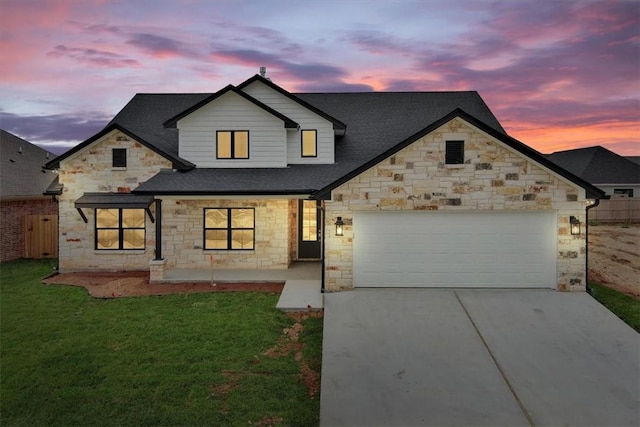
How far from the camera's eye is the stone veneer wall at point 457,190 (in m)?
10.3

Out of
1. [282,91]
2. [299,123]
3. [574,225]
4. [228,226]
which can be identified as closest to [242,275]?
[228,226]

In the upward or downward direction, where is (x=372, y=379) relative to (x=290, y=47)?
downward

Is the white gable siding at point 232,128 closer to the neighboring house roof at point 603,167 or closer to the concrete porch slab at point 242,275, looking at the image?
the concrete porch slab at point 242,275

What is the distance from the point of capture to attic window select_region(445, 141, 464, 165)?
1046cm

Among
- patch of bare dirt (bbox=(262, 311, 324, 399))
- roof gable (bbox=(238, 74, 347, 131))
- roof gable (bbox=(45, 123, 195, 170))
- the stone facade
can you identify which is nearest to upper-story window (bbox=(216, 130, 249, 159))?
roof gable (bbox=(45, 123, 195, 170))

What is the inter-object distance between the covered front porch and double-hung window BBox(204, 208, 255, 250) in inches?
40.5

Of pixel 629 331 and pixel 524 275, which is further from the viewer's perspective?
pixel 524 275

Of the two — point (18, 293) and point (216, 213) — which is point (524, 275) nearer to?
point (216, 213)

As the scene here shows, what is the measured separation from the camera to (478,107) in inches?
715

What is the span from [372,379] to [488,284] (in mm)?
5707

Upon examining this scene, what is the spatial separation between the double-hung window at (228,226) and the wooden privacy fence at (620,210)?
1124 inches

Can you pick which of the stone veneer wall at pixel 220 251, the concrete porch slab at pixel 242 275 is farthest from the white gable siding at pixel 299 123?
the concrete porch slab at pixel 242 275

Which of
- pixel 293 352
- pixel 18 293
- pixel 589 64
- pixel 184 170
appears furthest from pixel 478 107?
pixel 18 293

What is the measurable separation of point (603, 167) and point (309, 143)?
113 feet
